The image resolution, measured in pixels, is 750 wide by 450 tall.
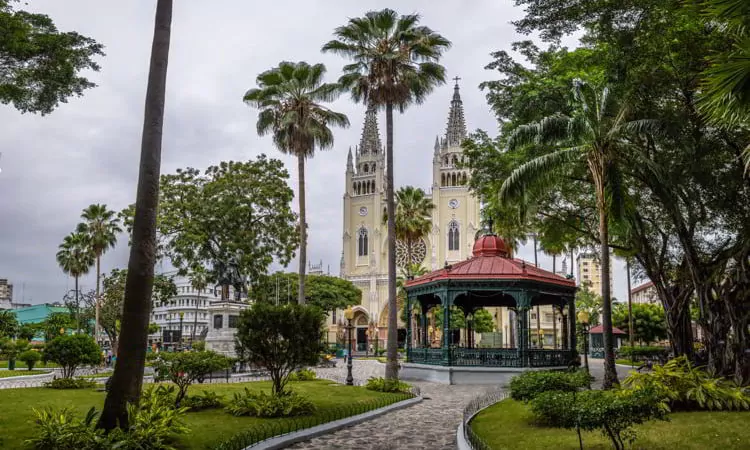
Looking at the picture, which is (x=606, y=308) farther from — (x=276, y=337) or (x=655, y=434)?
(x=276, y=337)

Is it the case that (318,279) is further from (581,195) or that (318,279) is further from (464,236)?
(581,195)

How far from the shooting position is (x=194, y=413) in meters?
13.8

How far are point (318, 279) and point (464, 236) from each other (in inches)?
845

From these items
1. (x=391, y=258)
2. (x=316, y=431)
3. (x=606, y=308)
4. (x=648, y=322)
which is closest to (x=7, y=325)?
(x=391, y=258)

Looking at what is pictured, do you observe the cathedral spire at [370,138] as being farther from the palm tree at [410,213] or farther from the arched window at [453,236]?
the palm tree at [410,213]

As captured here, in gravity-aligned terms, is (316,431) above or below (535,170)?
below

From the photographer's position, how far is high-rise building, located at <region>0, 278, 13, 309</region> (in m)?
101

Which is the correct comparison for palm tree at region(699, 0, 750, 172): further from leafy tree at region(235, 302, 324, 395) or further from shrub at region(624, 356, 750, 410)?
leafy tree at region(235, 302, 324, 395)

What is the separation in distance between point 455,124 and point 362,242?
22.2 meters

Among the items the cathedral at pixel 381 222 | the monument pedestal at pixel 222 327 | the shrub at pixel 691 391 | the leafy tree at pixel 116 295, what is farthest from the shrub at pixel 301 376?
the cathedral at pixel 381 222

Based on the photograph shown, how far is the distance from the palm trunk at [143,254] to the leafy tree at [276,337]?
4.59 m

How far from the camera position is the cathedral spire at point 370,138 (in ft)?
306

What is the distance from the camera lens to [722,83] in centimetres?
557

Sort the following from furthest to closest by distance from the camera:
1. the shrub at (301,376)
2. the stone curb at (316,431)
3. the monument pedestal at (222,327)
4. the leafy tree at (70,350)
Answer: the monument pedestal at (222,327), the shrub at (301,376), the leafy tree at (70,350), the stone curb at (316,431)
